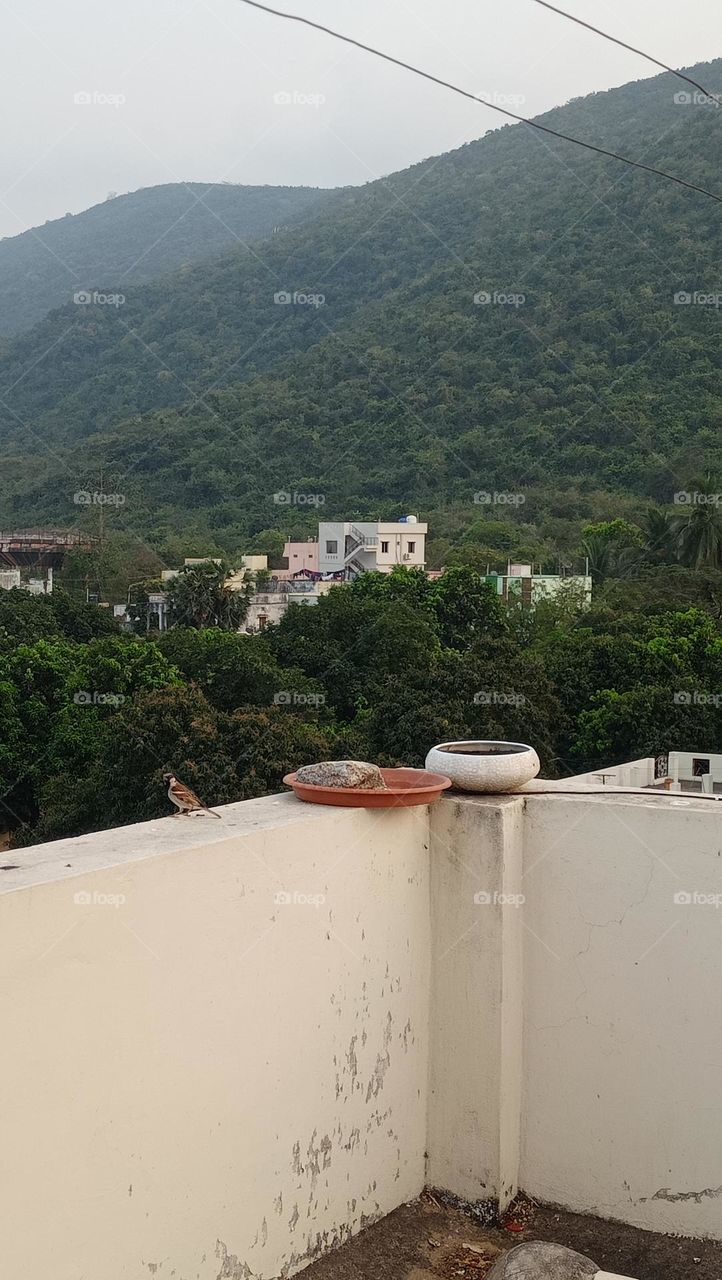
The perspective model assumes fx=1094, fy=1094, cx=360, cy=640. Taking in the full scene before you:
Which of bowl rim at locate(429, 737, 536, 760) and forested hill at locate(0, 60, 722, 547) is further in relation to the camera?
forested hill at locate(0, 60, 722, 547)

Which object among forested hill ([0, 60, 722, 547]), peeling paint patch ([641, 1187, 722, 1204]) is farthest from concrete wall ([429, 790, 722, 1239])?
forested hill ([0, 60, 722, 547])

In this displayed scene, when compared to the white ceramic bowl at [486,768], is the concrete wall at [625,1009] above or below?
below

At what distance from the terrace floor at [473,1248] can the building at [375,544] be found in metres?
31.4

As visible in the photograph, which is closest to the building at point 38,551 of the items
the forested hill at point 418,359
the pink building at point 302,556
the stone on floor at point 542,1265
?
the forested hill at point 418,359

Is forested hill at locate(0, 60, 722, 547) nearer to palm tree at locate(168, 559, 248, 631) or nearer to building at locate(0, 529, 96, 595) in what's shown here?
building at locate(0, 529, 96, 595)

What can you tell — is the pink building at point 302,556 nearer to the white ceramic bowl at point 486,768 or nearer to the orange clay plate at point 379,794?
the white ceramic bowl at point 486,768

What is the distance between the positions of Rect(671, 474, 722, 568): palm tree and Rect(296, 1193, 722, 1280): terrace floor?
86.5 feet

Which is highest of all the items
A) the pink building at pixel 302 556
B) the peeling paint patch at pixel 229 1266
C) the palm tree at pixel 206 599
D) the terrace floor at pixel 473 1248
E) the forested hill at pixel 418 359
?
the forested hill at pixel 418 359

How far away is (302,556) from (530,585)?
12.4 metres

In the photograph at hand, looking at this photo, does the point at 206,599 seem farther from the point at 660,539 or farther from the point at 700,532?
the point at 700,532

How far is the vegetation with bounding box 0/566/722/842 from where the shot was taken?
13.3 meters

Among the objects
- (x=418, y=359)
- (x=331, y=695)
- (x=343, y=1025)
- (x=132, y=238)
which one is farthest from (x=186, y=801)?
(x=132, y=238)

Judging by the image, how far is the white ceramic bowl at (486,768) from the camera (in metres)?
2.43

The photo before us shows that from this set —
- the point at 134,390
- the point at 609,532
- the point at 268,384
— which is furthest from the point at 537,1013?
the point at 134,390
